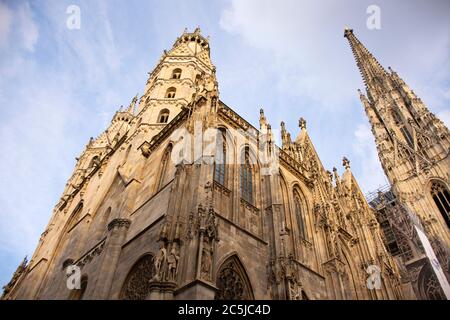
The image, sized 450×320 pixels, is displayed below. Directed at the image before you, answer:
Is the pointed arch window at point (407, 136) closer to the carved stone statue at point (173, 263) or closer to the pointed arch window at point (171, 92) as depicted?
the pointed arch window at point (171, 92)

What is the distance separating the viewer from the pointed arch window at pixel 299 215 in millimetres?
15724

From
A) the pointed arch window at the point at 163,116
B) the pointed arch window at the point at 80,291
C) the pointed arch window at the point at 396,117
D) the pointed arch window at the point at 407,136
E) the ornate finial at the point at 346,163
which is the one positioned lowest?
the pointed arch window at the point at 80,291

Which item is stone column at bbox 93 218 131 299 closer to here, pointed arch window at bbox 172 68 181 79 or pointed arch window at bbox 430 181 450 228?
pointed arch window at bbox 172 68 181 79

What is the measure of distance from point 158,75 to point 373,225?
16.8m

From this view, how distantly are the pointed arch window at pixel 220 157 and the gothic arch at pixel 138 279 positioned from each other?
4020 millimetres

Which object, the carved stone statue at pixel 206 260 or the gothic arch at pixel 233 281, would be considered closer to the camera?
the carved stone statue at pixel 206 260

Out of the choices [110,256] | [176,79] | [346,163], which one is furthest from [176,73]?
[110,256]

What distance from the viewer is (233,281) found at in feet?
34.0

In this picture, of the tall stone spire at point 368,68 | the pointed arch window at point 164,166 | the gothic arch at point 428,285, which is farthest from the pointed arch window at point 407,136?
the pointed arch window at point 164,166

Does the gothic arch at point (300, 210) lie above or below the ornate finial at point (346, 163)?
below

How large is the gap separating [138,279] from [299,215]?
8.57 meters

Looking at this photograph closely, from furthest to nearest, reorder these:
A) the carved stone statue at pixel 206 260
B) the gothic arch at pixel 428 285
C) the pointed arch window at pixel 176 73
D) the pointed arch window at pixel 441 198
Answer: the pointed arch window at pixel 441 198, the gothic arch at pixel 428 285, the pointed arch window at pixel 176 73, the carved stone statue at pixel 206 260

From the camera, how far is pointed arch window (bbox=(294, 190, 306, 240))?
15.7 meters

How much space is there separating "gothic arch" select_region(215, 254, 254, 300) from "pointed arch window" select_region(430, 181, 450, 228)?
2670 centimetres
